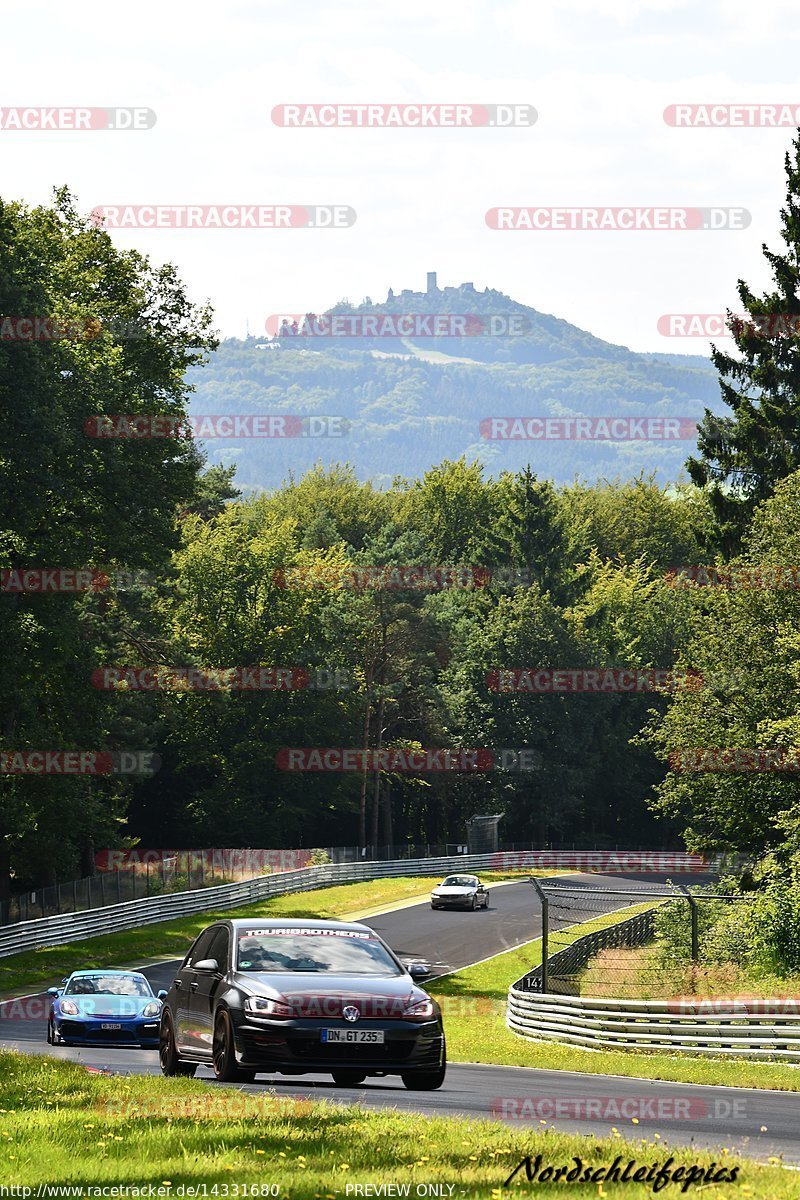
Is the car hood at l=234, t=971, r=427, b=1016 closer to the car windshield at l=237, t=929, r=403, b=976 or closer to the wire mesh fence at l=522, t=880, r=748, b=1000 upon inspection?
the car windshield at l=237, t=929, r=403, b=976

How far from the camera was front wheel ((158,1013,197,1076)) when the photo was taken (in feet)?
51.8

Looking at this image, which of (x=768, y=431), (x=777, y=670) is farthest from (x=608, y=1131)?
(x=768, y=431)

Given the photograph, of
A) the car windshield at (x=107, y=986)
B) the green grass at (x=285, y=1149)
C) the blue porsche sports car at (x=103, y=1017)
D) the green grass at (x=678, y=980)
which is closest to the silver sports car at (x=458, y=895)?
the green grass at (x=678, y=980)

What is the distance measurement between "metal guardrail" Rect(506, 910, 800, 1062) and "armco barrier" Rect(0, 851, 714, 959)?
57.3 feet

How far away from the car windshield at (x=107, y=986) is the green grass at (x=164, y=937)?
14.2m

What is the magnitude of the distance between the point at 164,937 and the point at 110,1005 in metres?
25.7

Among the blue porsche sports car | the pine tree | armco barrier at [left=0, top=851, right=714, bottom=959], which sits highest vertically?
the pine tree

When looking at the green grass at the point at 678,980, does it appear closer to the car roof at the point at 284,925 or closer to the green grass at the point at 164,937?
the car roof at the point at 284,925

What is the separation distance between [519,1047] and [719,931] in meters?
5.94

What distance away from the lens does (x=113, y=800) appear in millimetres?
66312

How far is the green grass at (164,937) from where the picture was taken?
4144 cm

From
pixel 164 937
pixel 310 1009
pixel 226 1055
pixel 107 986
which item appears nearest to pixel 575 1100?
pixel 310 1009

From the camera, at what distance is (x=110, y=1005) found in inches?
952

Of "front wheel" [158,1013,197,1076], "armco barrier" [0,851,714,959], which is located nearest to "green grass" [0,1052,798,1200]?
"front wheel" [158,1013,197,1076]
